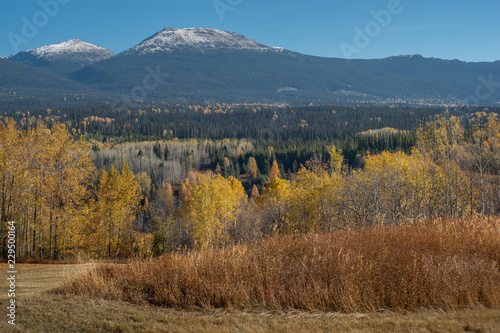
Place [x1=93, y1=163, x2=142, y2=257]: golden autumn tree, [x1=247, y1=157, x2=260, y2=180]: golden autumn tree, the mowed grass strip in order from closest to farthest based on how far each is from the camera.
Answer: the mowed grass strip, [x1=93, y1=163, x2=142, y2=257]: golden autumn tree, [x1=247, y1=157, x2=260, y2=180]: golden autumn tree

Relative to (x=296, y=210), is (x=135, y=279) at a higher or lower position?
higher

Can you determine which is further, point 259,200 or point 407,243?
point 259,200

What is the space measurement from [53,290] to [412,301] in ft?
28.8

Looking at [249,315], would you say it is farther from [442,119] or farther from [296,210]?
[296,210]

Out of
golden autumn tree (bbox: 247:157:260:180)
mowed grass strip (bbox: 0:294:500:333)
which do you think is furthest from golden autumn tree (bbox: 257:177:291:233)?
golden autumn tree (bbox: 247:157:260:180)

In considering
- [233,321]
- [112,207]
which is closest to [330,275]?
[233,321]

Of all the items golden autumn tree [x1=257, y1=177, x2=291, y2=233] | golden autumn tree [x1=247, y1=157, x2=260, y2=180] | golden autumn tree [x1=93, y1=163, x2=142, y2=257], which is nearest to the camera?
golden autumn tree [x1=93, y1=163, x2=142, y2=257]

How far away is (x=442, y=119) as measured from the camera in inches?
963

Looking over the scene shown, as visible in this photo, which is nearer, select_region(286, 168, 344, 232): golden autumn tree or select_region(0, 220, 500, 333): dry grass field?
select_region(0, 220, 500, 333): dry grass field

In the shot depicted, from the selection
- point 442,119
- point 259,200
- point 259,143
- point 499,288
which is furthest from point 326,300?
point 259,143

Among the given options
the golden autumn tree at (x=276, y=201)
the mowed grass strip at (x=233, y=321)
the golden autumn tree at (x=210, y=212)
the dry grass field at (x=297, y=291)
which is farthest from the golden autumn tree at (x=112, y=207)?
the mowed grass strip at (x=233, y=321)

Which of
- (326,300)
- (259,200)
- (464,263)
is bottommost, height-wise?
(259,200)

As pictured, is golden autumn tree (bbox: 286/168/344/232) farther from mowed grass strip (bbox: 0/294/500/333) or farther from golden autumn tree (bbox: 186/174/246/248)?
mowed grass strip (bbox: 0/294/500/333)

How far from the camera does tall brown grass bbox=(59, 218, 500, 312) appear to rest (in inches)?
299
